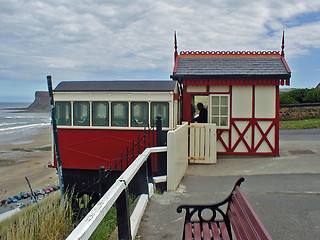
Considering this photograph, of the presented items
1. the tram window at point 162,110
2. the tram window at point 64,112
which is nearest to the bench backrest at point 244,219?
the tram window at point 162,110

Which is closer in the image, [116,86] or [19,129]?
[116,86]

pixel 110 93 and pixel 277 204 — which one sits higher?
pixel 110 93

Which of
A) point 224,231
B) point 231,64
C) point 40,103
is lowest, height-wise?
point 224,231

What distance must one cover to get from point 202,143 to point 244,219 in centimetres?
704

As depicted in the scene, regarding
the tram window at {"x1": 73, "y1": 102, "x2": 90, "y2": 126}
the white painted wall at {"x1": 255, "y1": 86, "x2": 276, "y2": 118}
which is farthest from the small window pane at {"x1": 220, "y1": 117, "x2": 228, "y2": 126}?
the tram window at {"x1": 73, "y1": 102, "x2": 90, "y2": 126}

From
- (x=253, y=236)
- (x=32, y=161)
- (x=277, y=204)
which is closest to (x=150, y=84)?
(x=277, y=204)

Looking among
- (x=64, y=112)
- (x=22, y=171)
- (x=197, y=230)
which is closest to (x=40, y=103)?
(x=22, y=171)

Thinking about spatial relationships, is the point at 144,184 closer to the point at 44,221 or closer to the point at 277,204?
the point at 44,221

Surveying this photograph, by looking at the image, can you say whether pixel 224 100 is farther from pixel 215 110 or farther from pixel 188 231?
pixel 188 231

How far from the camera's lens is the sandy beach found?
18.8 metres

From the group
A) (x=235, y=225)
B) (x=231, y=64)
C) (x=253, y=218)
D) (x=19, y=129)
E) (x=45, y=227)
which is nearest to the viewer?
(x=253, y=218)

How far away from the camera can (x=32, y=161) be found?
26.2m

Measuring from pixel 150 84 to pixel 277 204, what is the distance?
602cm

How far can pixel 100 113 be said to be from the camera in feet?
35.4
